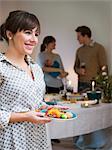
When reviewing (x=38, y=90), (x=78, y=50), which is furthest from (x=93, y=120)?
(x=38, y=90)

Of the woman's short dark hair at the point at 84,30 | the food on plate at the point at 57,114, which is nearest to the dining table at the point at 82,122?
the woman's short dark hair at the point at 84,30

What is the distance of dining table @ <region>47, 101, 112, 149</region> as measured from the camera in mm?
2122

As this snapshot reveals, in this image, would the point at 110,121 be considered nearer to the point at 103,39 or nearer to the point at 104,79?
the point at 104,79

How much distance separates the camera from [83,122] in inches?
88.2

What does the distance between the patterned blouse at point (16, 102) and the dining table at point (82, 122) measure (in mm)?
1030

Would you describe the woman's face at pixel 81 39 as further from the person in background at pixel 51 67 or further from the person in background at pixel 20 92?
the person in background at pixel 20 92

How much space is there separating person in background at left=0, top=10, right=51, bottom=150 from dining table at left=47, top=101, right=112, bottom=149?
40.2 inches

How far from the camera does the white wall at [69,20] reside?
2.60m

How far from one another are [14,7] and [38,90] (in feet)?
5.49

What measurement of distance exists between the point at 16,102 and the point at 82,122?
4.34 feet

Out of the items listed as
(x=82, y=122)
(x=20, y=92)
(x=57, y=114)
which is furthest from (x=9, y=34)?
(x=82, y=122)

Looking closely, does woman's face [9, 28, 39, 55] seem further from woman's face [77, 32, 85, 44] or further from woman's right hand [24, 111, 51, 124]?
woman's face [77, 32, 85, 44]

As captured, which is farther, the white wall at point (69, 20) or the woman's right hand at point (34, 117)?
the white wall at point (69, 20)

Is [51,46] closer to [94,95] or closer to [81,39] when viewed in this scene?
[81,39]
